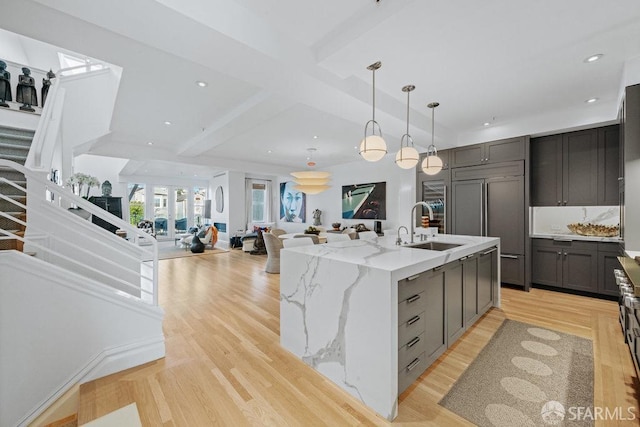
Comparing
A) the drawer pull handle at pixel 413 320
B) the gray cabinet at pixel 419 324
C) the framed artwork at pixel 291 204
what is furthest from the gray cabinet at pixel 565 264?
the framed artwork at pixel 291 204

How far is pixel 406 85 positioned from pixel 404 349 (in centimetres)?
280

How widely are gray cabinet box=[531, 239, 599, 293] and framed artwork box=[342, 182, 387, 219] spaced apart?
3379mm

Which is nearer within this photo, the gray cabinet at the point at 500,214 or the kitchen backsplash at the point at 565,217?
the kitchen backsplash at the point at 565,217

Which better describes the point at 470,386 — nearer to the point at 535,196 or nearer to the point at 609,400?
the point at 609,400

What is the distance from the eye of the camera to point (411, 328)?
181cm

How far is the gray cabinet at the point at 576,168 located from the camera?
3.66 meters

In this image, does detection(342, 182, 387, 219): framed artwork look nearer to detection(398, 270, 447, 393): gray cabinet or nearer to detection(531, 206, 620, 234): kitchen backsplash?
detection(531, 206, 620, 234): kitchen backsplash

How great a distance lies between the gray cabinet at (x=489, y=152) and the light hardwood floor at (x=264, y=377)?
2320 mm

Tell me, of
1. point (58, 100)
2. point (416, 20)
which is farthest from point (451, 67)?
point (58, 100)

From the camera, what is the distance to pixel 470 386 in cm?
190

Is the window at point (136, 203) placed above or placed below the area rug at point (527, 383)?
above

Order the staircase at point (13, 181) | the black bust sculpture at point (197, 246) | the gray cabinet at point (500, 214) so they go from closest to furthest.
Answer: the staircase at point (13, 181)
the gray cabinet at point (500, 214)
the black bust sculpture at point (197, 246)

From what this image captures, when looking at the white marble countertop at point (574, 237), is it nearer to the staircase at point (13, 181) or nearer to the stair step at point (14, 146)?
the staircase at point (13, 181)

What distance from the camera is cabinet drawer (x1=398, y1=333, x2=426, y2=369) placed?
5.66 feet
